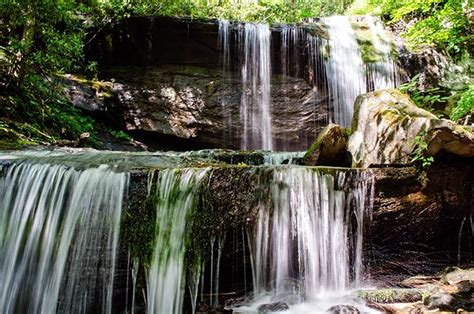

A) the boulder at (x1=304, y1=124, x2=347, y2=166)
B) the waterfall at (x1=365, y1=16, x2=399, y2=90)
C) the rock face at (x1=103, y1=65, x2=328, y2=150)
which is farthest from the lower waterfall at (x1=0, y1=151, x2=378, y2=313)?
the waterfall at (x1=365, y1=16, x2=399, y2=90)

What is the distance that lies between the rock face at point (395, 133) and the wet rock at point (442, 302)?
2.13m

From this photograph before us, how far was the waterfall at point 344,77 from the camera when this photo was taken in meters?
12.6

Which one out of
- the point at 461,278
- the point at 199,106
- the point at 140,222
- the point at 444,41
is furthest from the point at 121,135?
the point at 444,41

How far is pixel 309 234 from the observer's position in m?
5.70

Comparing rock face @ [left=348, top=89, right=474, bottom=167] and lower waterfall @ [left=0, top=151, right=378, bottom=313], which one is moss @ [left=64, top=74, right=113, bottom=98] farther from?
rock face @ [left=348, top=89, right=474, bottom=167]

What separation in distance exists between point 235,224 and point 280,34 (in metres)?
9.28

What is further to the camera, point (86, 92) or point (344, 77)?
point (344, 77)

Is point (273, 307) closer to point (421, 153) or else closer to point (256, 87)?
point (421, 153)

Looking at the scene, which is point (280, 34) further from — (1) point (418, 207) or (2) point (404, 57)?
(1) point (418, 207)

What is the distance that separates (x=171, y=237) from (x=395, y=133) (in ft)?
13.1

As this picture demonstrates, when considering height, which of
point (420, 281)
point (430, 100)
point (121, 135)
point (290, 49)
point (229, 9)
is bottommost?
point (420, 281)

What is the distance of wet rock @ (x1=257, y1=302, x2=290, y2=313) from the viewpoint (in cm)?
486

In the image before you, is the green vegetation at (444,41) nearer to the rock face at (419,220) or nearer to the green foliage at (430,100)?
the green foliage at (430,100)

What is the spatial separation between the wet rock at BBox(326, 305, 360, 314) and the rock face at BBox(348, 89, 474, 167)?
97.2 inches
